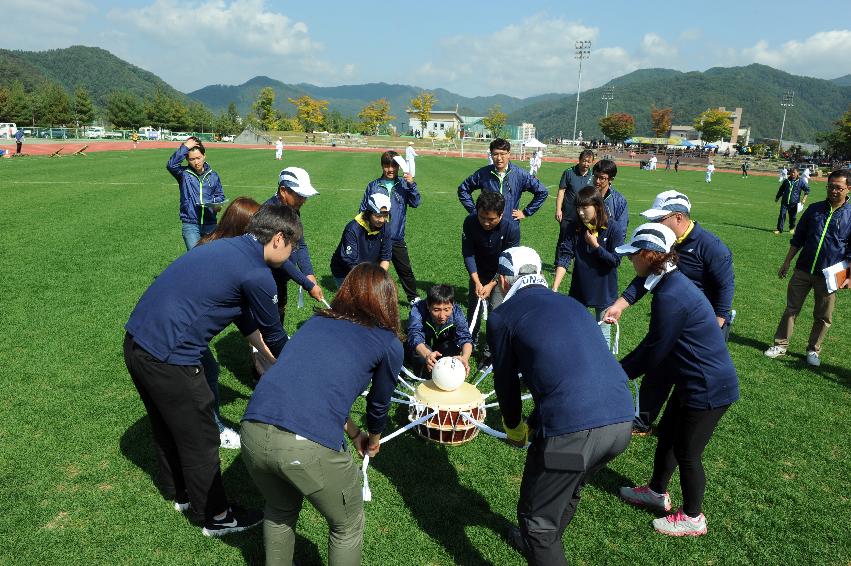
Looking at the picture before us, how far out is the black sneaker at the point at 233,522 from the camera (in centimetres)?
361

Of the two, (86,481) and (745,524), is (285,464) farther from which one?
(745,524)

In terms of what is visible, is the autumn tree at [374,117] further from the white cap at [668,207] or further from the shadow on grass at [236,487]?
the shadow on grass at [236,487]

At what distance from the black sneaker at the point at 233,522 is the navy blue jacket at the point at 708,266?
3.64 metres

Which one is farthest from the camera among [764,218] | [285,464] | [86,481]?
[764,218]

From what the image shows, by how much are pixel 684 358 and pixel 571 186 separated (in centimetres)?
672

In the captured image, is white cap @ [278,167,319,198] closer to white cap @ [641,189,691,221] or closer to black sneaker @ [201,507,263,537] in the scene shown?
black sneaker @ [201,507,263,537]

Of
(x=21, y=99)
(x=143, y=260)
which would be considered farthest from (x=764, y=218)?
(x=21, y=99)

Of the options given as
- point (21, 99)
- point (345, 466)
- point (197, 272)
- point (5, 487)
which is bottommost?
point (5, 487)

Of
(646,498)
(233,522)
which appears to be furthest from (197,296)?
(646,498)

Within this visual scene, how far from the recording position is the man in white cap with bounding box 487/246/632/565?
2.61 metres

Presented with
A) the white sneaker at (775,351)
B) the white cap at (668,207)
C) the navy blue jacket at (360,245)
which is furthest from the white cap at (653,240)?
the white sneaker at (775,351)

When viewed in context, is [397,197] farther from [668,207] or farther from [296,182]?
[668,207]

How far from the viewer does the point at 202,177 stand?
7699 millimetres

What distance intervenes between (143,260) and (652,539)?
1069 centimetres
